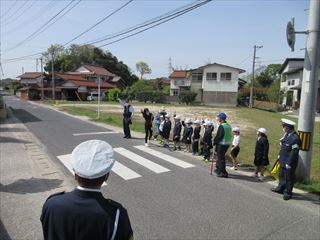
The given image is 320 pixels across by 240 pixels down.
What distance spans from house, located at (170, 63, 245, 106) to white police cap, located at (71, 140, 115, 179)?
48877 millimetres

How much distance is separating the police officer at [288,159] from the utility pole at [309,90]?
3.26 ft

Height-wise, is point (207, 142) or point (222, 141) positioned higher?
point (222, 141)

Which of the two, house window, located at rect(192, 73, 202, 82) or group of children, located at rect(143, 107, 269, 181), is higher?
house window, located at rect(192, 73, 202, 82)

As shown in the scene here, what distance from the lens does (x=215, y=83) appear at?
50.9 metres

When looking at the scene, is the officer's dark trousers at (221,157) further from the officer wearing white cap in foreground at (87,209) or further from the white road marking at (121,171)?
the officer wearing white cap in foreground at (87,209)

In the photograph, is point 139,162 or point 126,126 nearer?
point 139,162

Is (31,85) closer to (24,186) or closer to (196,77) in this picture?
(196,77)

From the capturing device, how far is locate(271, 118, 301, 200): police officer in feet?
20.7

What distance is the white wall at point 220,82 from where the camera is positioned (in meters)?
49.6

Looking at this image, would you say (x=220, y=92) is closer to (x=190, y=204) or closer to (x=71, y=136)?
(x=71, y=136)

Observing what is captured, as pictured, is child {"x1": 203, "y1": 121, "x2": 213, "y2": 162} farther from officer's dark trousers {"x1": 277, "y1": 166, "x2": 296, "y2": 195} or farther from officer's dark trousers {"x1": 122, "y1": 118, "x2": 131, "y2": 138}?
officer's dark trousers {"x1": 122, "y1": 118, "x2": 131, "y2": 138}

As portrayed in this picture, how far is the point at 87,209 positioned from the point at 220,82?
5026cm

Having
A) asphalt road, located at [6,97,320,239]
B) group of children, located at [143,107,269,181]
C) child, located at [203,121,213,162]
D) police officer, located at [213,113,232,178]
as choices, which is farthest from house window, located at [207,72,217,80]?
police officer, located at [213,113,232,178]

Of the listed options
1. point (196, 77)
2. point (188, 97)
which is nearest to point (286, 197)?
point (188, 97)
